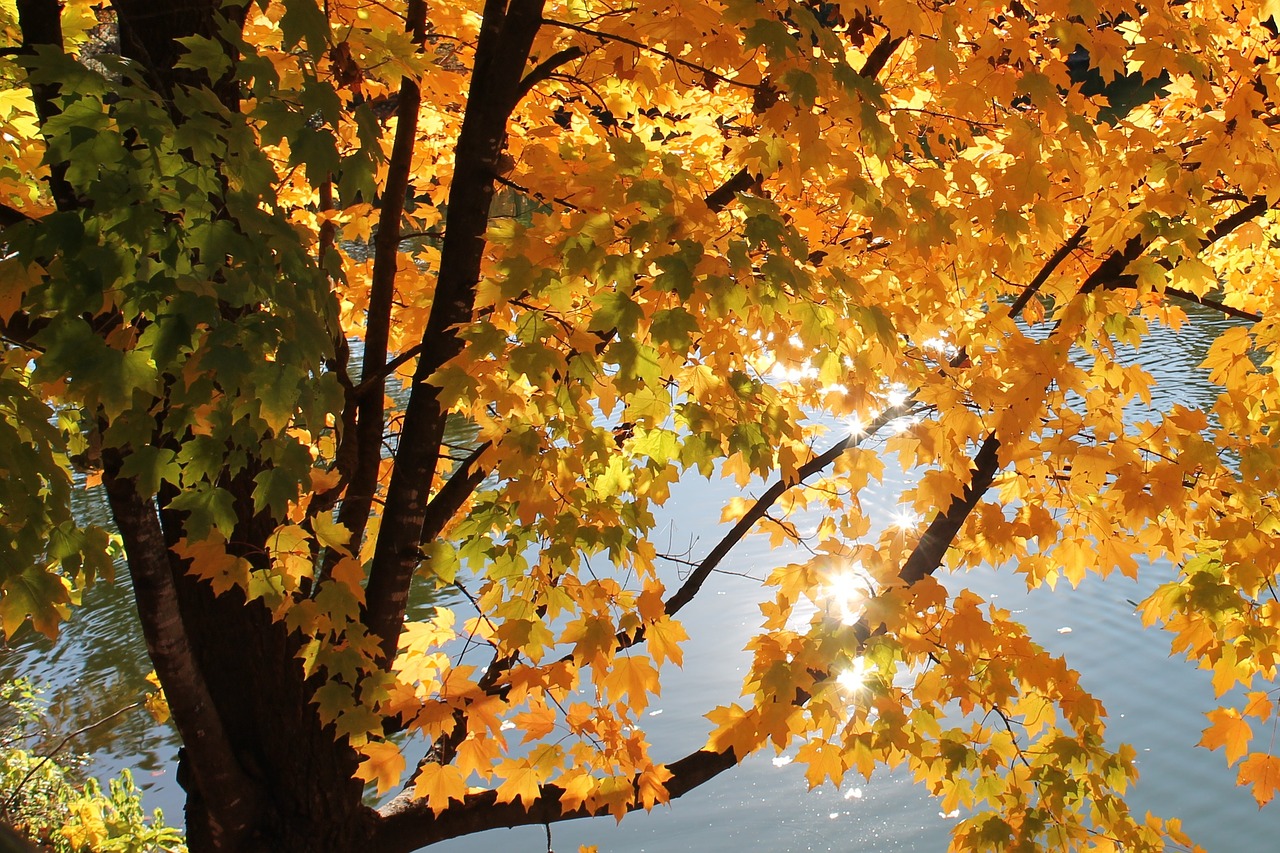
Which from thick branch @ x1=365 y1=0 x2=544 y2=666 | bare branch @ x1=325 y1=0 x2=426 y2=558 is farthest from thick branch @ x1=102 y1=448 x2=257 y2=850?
bare branch @ x1=325 y1=0 x2=426 y2=558

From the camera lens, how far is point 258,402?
179 cm

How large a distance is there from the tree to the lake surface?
3283 millimetres

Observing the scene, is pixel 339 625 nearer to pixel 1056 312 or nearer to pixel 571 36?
pixel 571 36

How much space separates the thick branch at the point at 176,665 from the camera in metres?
2.29

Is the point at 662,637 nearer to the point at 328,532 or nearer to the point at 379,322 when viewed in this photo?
the point at 328,532

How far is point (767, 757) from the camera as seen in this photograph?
27.7ft

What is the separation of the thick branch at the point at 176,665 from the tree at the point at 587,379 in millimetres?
12

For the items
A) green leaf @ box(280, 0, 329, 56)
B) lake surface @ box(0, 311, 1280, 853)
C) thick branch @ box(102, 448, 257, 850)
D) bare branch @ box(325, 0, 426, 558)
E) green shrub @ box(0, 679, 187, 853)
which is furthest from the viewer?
lake surface @ box(0, 311, 1280, 853)

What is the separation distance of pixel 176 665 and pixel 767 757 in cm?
676

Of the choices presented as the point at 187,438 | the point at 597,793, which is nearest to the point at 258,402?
the point at 187,438

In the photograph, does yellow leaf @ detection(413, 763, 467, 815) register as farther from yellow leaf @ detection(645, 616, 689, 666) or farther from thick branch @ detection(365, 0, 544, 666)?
yellow leaf @ detection(645, 616, 689, 666)

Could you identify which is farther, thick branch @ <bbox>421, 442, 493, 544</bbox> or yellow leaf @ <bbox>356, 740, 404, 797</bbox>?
thick branch @ <bbox>421, 442, 493, 544</bbox>

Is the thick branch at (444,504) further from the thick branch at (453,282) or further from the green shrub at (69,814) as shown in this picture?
the green shrub at (69,814)

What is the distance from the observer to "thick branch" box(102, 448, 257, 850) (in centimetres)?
229
